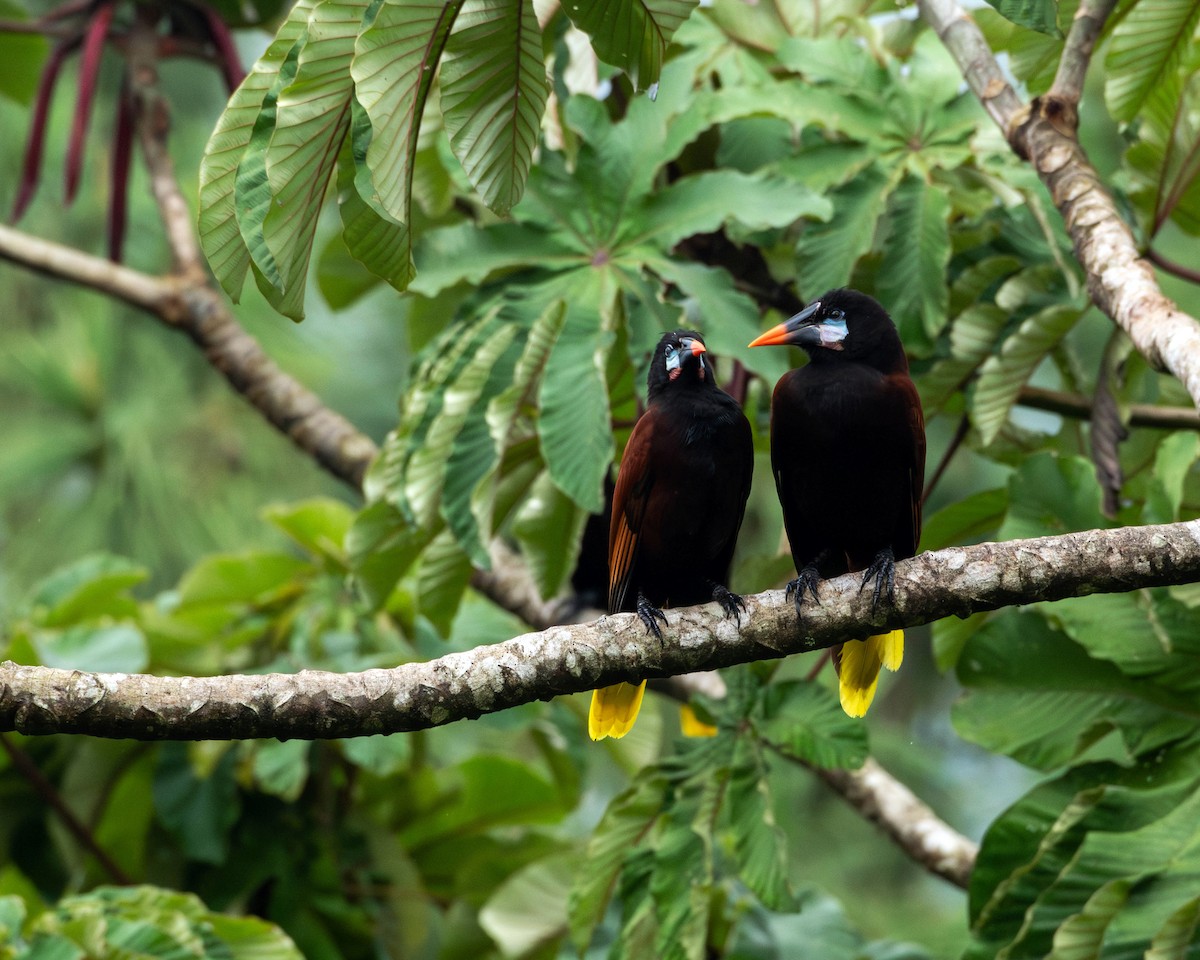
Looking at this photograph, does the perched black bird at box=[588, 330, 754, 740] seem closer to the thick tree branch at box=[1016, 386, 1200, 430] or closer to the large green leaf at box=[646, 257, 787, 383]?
the large green leaf at box=[646, 257, 787, 383]

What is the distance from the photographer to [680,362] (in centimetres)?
292

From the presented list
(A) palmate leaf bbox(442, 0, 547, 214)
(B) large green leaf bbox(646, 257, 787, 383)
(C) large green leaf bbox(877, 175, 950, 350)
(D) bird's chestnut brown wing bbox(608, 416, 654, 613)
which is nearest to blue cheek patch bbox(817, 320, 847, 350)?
(B) large green leaf bbox(646, 257, 787, 383)

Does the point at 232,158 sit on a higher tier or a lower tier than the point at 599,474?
higher

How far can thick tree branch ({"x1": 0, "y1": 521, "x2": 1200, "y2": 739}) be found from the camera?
73.0 inches

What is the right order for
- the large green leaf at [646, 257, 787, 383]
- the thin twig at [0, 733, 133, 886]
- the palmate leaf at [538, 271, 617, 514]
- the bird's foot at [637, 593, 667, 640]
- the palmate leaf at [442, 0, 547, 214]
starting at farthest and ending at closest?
the thin twig at [0, 733, 133, 886]
the large green leaf at [646, 257, 787, 383]
the palmate leaf at [538, 271, 617, 514]
the bird's foot at [637, 593, 667, 640]
the palmate leaf at [442, 0, 547, 214]

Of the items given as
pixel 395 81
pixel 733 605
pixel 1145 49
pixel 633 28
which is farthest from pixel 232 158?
pixel 1145 49

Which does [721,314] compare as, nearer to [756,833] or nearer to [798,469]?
[798,469]

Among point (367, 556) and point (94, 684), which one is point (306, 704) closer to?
point (94, 684)

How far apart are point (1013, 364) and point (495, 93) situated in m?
1.52

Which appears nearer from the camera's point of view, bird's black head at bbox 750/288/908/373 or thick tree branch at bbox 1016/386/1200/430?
bird's black head at bbox 750/288/908/373

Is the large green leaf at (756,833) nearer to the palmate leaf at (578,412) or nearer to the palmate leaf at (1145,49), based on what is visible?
the palmate leaf at (578,412)

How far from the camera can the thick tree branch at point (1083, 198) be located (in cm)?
235

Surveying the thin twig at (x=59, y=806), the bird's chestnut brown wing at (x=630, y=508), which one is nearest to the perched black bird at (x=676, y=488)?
the bird's chestnut brown wing at (x=630, y=508)

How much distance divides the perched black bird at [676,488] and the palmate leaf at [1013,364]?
0.57 m
